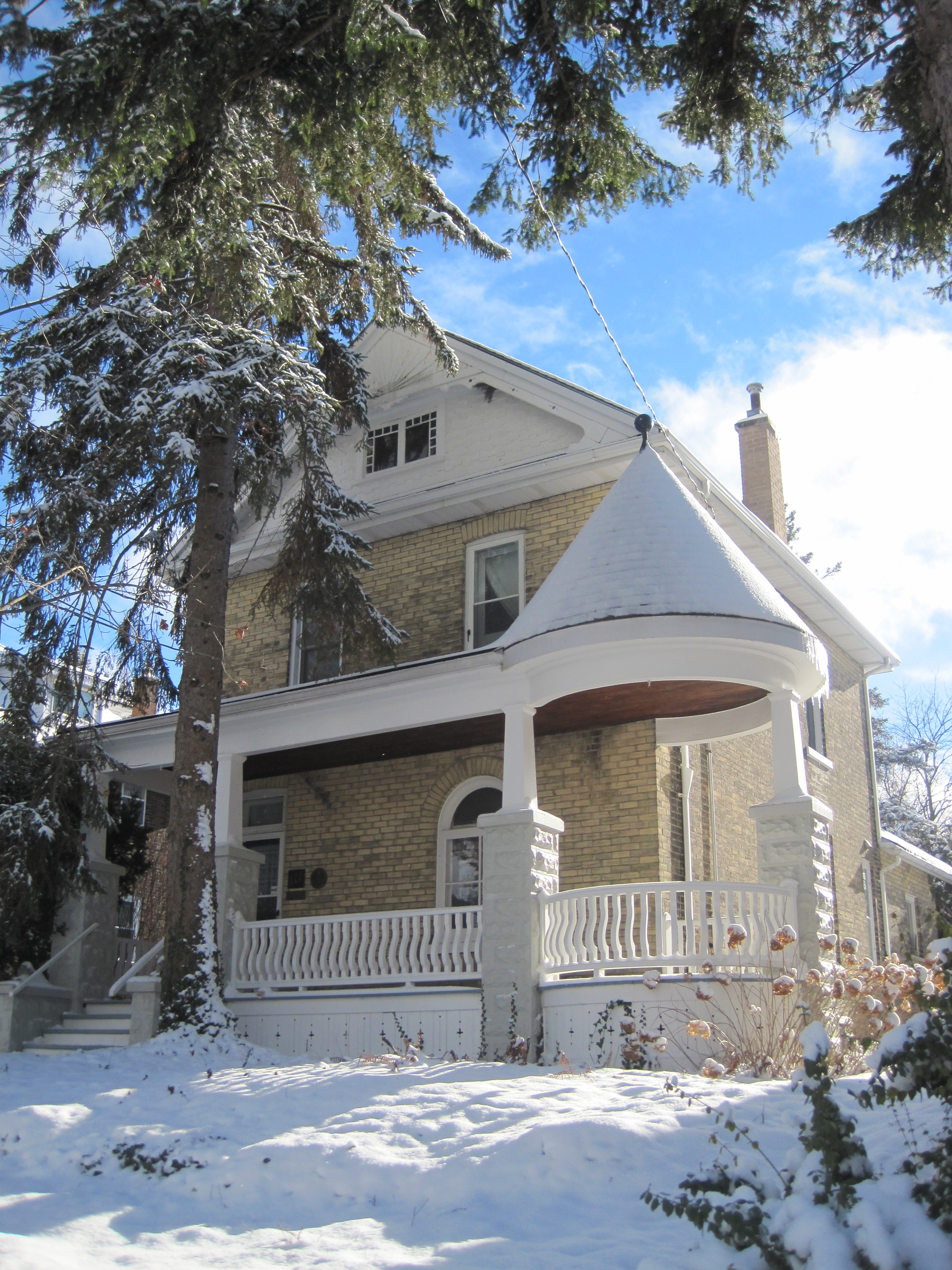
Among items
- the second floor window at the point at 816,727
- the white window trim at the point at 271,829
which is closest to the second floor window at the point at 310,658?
the white window trim at the point at 271,829

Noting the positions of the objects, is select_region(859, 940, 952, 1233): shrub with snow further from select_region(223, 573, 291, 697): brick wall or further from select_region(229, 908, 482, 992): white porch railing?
select_region(223, 573, 291, 697): brick wall

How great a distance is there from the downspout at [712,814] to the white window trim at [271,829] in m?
5.58

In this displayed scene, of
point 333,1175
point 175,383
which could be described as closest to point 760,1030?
point 333,1175

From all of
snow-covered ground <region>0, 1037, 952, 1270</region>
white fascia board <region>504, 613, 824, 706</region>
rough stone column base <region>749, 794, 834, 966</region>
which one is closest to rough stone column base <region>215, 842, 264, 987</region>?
snow-covered ground <region>0, 1037, 952, 1270</region>

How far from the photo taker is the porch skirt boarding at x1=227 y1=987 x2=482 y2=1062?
10.3 meters

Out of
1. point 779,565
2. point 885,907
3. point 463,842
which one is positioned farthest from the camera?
point 885,907

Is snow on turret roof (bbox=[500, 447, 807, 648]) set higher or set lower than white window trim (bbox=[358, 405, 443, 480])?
lower

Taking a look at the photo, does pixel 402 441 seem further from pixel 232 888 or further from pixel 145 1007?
pixel 145 1007

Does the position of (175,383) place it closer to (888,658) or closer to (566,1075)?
(566,1075)

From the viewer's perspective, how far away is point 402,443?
16.2 meters

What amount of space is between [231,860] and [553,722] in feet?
A: 12.6

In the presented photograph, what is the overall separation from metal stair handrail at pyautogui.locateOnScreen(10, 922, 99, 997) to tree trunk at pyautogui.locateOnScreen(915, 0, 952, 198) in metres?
11.7

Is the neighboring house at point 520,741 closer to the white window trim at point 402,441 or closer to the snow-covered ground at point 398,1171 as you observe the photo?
the white window trim at point 402,441

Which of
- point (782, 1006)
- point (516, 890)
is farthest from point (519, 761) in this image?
point (782, 1006)
